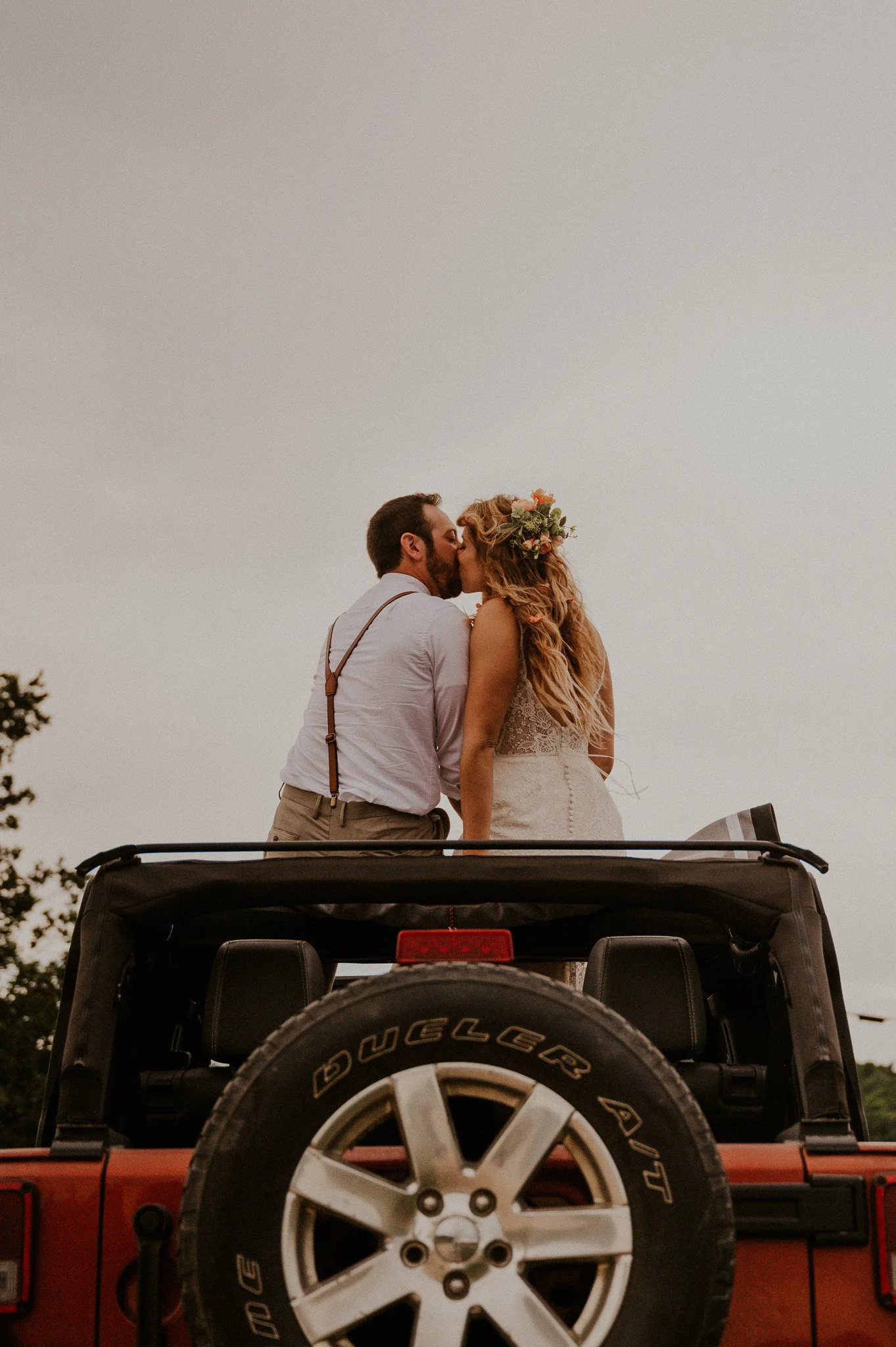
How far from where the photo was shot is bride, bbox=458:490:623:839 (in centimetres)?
502

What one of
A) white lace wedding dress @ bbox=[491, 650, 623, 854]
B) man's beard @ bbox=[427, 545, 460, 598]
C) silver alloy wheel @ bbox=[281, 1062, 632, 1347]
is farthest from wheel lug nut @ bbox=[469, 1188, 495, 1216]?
man's beard @ bbox=[427, 545, 460, 598]

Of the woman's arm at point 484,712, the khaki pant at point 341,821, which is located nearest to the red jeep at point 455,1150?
the khaki pant at point 341,821

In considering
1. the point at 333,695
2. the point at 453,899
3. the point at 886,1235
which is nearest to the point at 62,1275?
the point at 453,899

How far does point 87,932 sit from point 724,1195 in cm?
148

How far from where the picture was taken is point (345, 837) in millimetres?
4891

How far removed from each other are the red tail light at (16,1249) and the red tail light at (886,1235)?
1.56 m

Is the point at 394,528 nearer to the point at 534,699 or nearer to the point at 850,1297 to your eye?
the point at 534,699

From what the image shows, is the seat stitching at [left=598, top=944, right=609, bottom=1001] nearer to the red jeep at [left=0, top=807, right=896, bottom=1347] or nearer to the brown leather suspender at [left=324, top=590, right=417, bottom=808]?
the red jeep at [left=0, top=807, right=896, bottom=1347]

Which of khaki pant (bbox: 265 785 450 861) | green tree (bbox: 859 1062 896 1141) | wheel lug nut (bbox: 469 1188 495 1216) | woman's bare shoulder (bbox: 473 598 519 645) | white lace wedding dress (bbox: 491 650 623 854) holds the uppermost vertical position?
green tree (bbox: 859 1062 896 1141)

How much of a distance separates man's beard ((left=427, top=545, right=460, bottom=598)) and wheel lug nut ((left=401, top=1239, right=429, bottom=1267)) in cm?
373

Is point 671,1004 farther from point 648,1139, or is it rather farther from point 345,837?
point 345,837

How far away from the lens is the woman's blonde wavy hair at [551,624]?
514 centimetres

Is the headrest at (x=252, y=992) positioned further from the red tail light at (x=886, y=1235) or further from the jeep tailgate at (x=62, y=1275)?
the red tail light at (x=886, y=1235)

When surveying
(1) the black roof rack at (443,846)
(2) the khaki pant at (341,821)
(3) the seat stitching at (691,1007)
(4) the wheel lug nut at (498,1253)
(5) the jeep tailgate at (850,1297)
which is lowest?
(5) the jeep tailgate at (850,1297)
